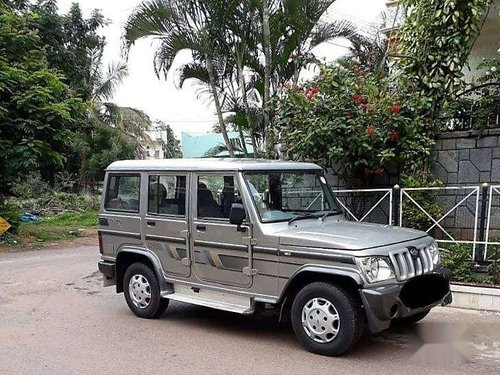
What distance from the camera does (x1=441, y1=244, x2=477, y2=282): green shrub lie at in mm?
7188

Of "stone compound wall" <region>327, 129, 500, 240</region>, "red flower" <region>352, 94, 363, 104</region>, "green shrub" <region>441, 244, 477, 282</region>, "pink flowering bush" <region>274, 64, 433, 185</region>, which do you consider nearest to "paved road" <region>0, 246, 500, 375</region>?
"green shrub" <region>441, 244, 477, 282</region>

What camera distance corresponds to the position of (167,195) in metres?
6.58

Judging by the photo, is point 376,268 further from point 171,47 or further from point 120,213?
point 171,47

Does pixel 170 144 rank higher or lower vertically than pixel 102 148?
higher

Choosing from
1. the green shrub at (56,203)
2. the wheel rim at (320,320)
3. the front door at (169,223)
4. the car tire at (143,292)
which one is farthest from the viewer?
the green shrub at (56,203)

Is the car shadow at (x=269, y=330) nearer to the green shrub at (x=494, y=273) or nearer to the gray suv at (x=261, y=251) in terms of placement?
the gray suv at (x=261, y=251)

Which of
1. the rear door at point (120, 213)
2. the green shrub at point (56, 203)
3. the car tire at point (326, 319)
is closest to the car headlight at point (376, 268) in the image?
the car tire at point (326, 319)

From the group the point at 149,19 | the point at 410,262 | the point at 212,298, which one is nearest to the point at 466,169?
the point at 410,262

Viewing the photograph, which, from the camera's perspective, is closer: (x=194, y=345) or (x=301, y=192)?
(x=194, y=345)

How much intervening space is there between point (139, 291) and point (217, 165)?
6.72ft

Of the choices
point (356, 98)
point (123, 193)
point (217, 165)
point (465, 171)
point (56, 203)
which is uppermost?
point (356, 98)

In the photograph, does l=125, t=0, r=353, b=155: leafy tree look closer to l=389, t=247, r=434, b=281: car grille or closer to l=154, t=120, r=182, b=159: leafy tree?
l=389, t=247, r=434, b=281: car grille

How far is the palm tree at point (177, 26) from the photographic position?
11680mm

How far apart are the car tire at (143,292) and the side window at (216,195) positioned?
1.19 metres
